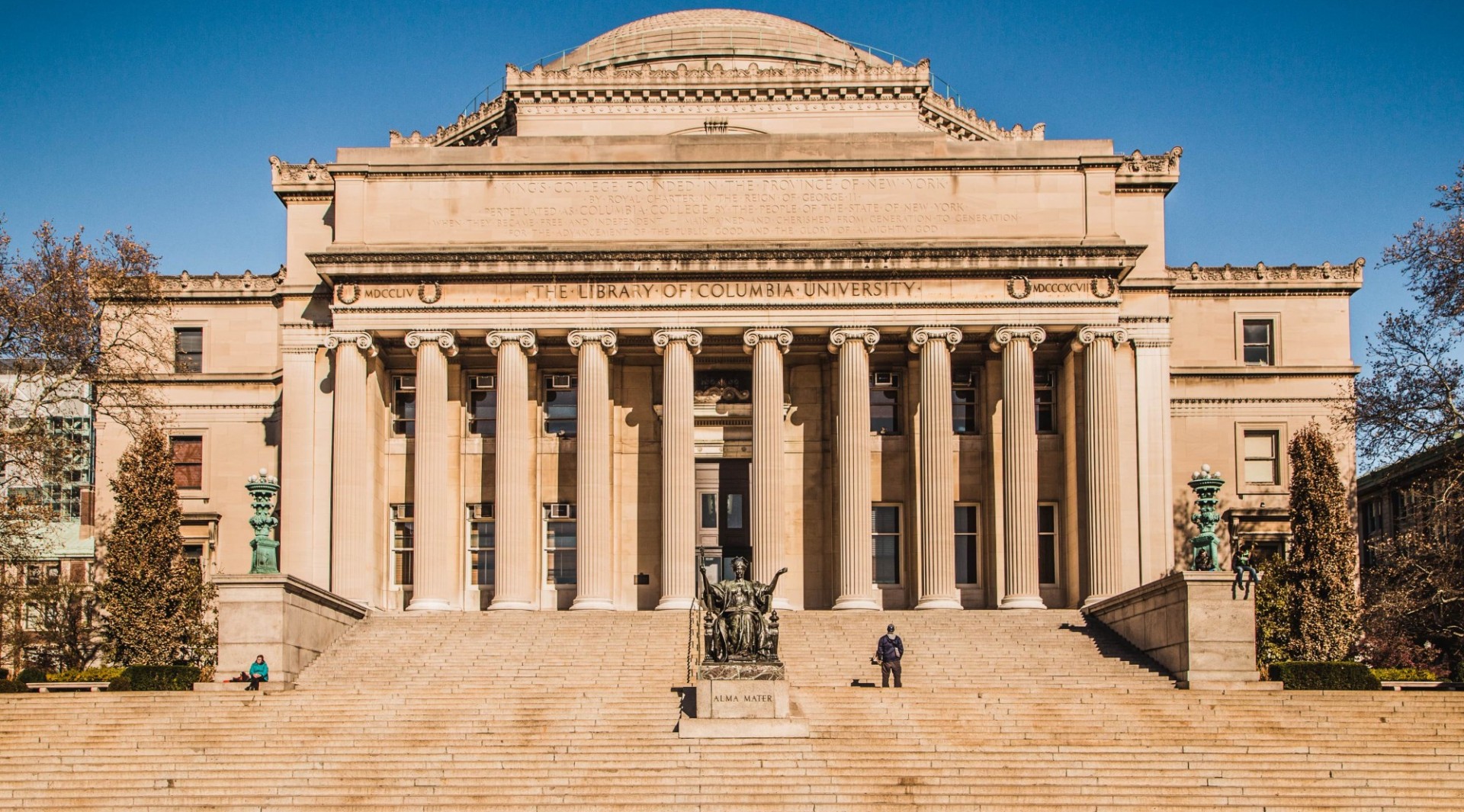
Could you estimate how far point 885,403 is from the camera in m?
55.3

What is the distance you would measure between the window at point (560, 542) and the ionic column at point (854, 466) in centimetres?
845

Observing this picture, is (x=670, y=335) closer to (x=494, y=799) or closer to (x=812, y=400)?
(x=812, y=400)

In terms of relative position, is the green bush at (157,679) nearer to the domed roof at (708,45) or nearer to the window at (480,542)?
the window at (480,542)

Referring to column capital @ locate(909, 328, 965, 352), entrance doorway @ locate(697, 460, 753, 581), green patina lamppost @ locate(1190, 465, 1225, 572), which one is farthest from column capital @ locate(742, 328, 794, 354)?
green patina lamppost @ locate(1190, 465, 1225, 572)

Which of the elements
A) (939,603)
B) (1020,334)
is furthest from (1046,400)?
(939,603)

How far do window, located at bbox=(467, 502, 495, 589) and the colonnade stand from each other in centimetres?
188

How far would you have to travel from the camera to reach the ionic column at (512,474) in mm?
51156

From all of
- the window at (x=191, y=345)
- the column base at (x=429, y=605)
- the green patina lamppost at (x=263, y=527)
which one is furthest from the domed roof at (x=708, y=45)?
the green patina lamppost at (x=263, y=527)

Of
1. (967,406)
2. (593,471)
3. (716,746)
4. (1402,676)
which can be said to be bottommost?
(716,746)

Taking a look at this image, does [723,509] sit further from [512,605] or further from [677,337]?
[512,605]

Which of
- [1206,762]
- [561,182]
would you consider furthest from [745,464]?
[1206,762]

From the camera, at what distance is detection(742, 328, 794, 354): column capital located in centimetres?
5181

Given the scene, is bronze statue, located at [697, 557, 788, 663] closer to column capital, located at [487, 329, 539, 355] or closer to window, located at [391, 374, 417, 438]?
column capital, located at [487, 329, 539, 355]

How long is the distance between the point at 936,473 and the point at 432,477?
14.7 meters
